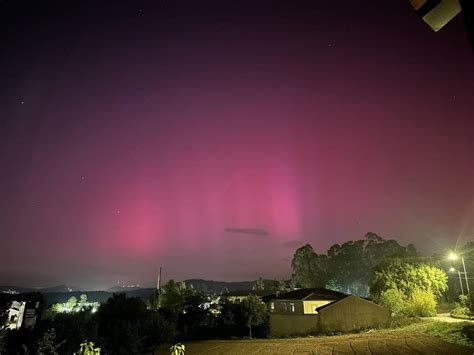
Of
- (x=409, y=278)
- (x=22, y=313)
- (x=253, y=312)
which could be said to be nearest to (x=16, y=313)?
(x=22, y=313)

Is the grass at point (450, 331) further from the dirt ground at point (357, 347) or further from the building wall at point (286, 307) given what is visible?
the building wall at point (286, 307)

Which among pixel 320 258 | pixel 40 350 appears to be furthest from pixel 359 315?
pixel 320 258

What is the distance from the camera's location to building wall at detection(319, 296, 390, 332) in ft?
118

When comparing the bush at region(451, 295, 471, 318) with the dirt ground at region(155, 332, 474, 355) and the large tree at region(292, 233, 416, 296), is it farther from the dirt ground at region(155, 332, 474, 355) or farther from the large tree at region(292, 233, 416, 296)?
the large tree at region(292, 233, 416, 296)

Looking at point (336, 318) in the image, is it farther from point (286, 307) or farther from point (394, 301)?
point (394, 301)

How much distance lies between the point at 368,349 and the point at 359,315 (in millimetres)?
14191

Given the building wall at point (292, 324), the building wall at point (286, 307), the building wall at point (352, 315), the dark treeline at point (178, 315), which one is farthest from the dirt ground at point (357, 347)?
the building wall at point (286, 307)

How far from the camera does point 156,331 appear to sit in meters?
32.0

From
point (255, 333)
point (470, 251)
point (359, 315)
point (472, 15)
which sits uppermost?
point (470, 251)

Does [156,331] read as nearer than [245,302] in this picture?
Yes

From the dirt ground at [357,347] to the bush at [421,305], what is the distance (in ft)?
34.2

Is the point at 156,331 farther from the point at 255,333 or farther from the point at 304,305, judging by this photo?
the point at 304,305

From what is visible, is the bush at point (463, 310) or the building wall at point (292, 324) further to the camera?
the building wall at point (292, 324)

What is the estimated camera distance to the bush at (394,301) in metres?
38.6
